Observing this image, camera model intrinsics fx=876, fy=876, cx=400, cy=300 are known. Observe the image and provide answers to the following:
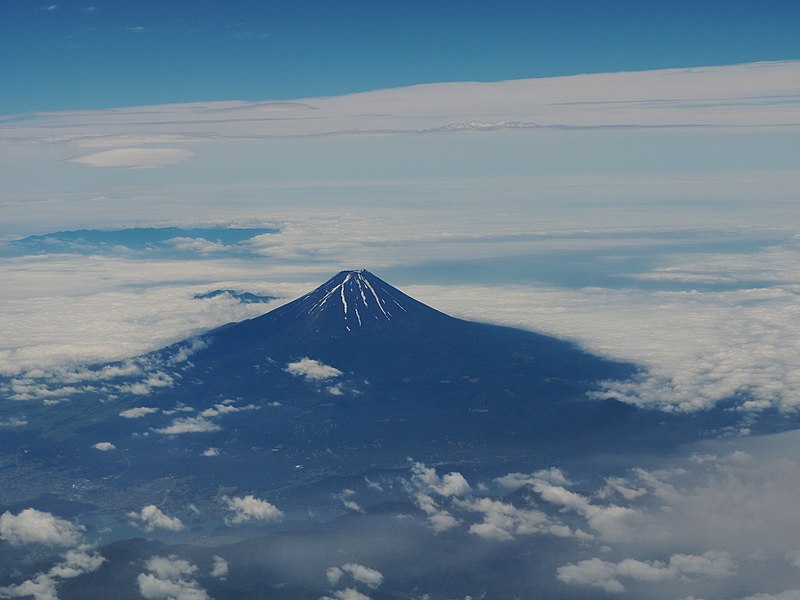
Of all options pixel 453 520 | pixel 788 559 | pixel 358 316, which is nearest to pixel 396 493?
pixel 453 520

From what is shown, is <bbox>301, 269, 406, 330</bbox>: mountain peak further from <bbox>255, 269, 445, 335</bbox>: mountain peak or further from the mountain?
the mountain

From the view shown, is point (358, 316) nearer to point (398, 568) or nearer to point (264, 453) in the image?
point (264, 453)

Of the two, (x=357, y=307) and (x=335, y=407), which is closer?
(x=335, y=407)

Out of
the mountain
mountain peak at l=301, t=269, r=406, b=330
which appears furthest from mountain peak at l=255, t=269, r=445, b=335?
the mountain

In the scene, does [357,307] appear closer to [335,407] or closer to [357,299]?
[357,299]

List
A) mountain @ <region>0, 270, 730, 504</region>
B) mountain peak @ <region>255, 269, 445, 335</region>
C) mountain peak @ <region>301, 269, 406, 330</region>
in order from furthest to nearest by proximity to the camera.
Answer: mountain peak @ <region>301, 269, 406, 330</region>, mountain peak @ <region>255, 269, 445, 335</region>, mountain @ <region>0, 270, 730, 504</region>

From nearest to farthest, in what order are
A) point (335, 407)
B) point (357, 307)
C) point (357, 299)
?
point (335, 407), point (357, 307), point (357, 299)

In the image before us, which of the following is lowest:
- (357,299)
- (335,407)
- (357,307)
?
(335,407)

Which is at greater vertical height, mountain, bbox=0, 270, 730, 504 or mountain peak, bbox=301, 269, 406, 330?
mountain peak, bbox=301, 269, 406, 330

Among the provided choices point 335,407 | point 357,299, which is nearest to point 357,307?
point 357,299
